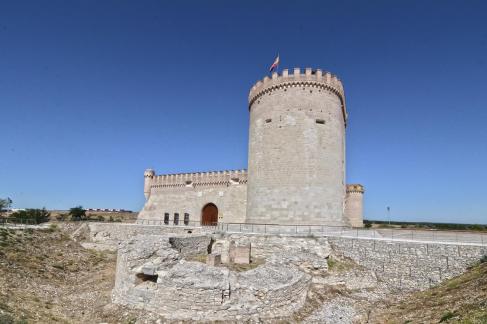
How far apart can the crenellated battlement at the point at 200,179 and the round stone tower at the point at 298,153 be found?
5.18 meters

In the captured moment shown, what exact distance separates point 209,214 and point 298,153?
1308 cm

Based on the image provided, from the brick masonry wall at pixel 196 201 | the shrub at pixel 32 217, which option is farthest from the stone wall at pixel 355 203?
the shrub at pixel 32 217

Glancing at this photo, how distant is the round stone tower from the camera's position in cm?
2117

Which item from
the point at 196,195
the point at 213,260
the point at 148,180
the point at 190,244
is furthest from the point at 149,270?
the point at 148,180

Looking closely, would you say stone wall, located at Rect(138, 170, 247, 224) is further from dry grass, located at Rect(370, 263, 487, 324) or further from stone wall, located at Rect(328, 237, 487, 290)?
dry grass, located at Rect(370, 263, 487, 324)

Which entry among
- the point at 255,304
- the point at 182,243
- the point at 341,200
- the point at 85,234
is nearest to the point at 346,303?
the point at 255,304

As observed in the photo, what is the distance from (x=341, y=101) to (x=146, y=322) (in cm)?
2118

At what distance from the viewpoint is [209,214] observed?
100 ft

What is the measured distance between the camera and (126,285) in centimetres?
1220

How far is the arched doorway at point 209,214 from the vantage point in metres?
30.0

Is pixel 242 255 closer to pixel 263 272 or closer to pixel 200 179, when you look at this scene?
pixel 263 272

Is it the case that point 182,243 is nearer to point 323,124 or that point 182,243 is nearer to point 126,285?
point 126,285

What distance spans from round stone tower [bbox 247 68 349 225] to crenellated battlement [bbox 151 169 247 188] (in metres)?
5.18

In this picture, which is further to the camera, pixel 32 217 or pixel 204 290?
pixel 32 217
